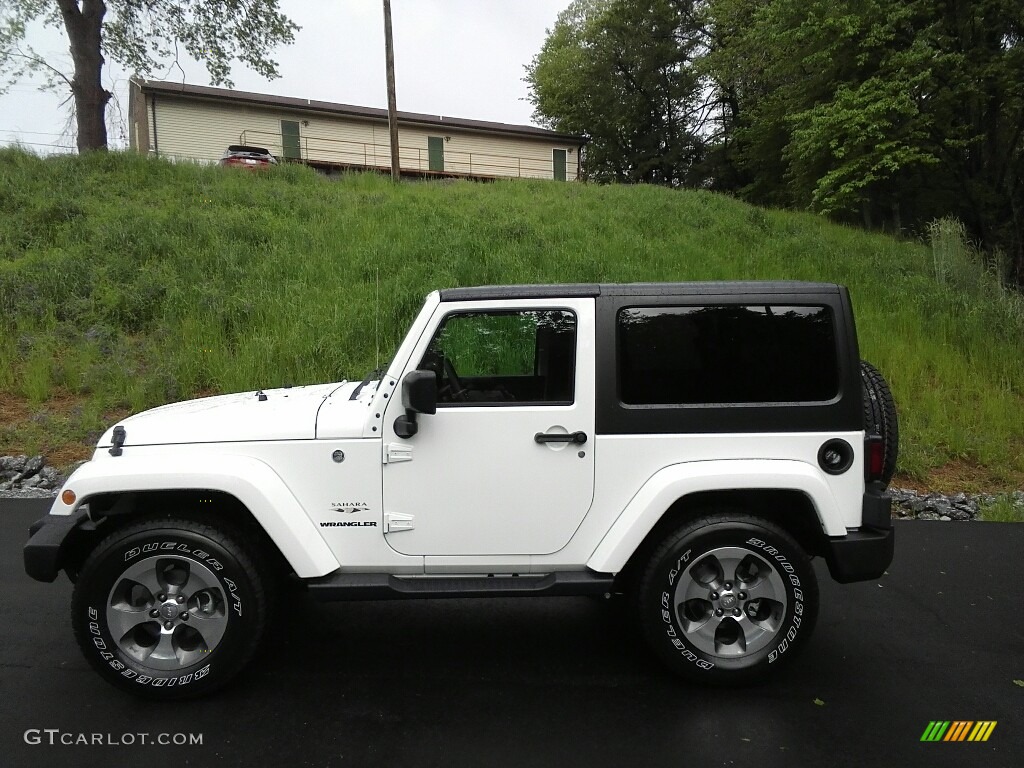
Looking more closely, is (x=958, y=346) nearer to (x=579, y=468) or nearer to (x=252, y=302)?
(x=579, y=468)

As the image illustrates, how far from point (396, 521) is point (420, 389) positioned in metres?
0.66

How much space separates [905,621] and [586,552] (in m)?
2.12

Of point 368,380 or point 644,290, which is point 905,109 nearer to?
point 644,290

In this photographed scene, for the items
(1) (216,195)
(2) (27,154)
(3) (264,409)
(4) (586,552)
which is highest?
(2) (27,154)

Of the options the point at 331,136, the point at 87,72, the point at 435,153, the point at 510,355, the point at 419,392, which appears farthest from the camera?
the point at 435,153

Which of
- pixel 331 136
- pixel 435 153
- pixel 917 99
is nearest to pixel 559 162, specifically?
pixel 435 153

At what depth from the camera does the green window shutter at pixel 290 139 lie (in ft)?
91.7

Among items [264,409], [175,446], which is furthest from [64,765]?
[264,409]

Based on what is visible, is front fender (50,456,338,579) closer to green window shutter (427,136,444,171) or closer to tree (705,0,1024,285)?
tree (705,0,1024,285)

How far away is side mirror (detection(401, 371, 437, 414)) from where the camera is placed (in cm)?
300

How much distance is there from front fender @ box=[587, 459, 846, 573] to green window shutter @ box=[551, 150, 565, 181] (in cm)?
3168

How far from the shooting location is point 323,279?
10961 millimetres

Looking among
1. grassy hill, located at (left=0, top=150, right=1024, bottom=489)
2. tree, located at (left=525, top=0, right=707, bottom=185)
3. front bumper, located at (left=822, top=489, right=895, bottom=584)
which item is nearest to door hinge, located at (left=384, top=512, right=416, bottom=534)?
front bumper, located at (left=822, top=489, right=895, bottom=584)

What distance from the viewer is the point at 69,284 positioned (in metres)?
10.7
